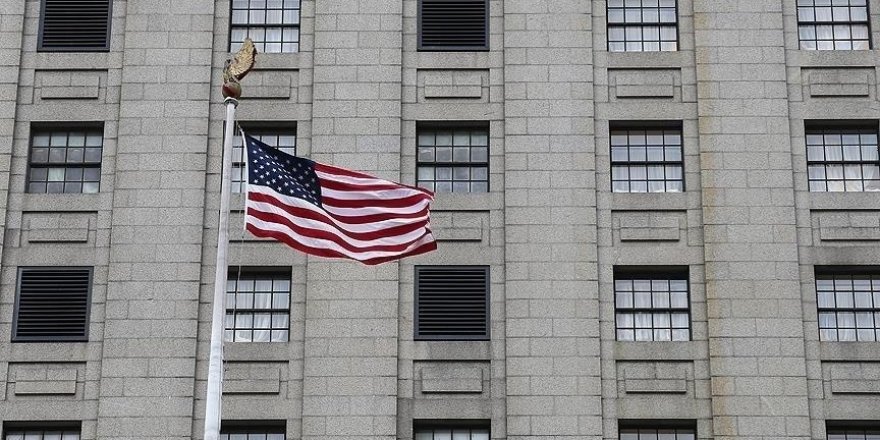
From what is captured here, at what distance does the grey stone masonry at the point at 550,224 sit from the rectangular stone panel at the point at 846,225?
15.9ft

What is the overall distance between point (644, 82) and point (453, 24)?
4.45 metres

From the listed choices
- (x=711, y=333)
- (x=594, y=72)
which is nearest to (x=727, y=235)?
(x=711, y=333)

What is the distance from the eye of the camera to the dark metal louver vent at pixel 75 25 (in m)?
34.2

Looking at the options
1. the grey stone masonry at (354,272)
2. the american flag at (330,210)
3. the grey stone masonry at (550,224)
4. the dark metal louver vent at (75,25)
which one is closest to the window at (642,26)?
the grey stone masonry at (550,224)

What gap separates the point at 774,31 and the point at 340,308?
11.4 m

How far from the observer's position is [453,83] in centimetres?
3372

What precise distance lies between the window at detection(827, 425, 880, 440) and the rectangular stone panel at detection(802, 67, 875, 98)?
731 cm

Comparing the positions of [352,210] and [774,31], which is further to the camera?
[774,31]

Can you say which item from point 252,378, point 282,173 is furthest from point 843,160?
point 282,173

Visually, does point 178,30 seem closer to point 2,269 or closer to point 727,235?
point 2,269

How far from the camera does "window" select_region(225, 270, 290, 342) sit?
32219 millimetres

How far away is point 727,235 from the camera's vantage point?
3234 cm

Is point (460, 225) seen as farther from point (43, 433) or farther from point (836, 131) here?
point (43, 433)

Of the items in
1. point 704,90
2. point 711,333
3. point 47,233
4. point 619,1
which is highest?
point 619,1
